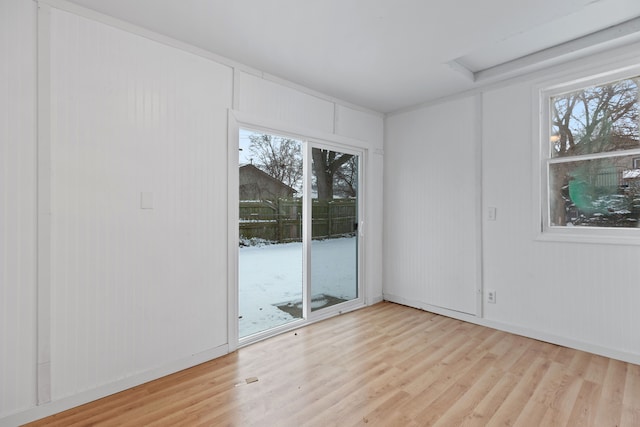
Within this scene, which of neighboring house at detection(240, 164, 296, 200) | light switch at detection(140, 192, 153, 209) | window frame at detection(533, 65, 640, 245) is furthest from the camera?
neighboring house at detection(240, 164, 296, 200)

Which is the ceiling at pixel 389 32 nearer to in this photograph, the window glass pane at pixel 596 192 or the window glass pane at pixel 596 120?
the window glass pane at pixel 596 120

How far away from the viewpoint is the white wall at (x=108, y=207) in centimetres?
179

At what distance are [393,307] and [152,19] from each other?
370 cm

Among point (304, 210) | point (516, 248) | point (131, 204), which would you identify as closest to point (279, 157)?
point (304, 210)

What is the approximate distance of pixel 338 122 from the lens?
363 centimetres

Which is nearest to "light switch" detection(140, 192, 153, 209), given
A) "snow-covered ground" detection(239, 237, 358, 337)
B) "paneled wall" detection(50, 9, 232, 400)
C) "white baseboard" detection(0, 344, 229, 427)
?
"paneled wall" detection(50, 9, 232, 400)

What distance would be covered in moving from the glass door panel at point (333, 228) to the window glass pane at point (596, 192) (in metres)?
2.03

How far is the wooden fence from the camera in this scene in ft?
9.78

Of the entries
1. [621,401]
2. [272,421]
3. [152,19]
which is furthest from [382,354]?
[152,19]

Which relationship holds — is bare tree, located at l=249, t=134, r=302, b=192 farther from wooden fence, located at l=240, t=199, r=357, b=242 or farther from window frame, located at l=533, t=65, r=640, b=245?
window frame, located at l=533, t=65, r=640, b=245

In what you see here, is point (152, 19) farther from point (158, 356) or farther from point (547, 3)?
point (547, 3)

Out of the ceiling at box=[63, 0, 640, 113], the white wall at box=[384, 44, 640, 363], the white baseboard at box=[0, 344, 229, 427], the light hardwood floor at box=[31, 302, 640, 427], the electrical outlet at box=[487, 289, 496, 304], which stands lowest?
the light hardwood floor at box=[31, 302, 640, 427]

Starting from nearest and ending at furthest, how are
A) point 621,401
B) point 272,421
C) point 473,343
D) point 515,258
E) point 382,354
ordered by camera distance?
point 272,421
point 621,401
point 382,354
point 473,343
point 515,258

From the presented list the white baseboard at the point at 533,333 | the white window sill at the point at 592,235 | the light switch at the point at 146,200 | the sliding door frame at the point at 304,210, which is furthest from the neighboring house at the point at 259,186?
the white window sill at the point at 592,235
